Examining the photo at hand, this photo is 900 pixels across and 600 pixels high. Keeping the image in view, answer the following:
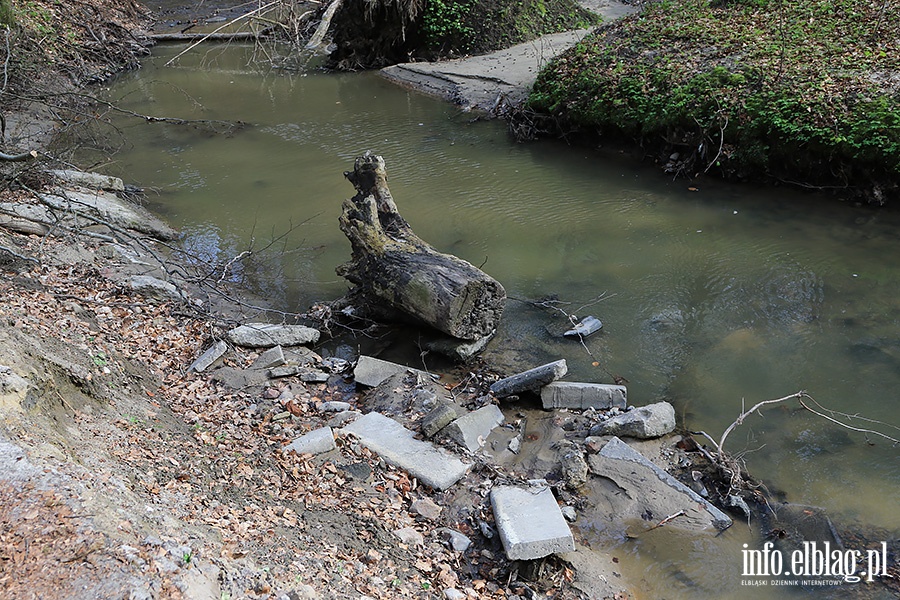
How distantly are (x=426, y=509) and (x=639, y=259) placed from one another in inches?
185

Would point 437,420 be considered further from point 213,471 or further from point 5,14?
point 5,14

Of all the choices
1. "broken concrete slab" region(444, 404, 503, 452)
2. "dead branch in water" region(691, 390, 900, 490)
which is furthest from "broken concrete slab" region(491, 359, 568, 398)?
"dead branch in water" region(691, 390, 900, 490)

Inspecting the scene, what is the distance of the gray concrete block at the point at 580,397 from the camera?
18.5 ft

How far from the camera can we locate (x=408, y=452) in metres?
4.87

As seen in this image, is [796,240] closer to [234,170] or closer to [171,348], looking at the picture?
[171,348]

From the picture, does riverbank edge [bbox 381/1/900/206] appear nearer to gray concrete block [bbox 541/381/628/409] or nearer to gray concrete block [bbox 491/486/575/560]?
gray concrete block [bbox 541/381/628/409]

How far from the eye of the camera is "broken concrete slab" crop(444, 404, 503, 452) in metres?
5.06

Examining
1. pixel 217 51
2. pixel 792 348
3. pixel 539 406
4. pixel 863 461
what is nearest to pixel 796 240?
pixel 792 348

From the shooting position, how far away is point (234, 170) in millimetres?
11133

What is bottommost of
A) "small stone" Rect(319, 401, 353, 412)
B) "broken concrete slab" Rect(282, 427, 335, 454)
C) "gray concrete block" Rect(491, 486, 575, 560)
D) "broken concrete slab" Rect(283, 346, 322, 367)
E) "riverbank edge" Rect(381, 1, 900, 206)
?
"broken concrete slab" Rect(283, 346, 322, 367)

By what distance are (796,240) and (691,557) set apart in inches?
206

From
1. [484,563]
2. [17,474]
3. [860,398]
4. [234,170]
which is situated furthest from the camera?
[234,170]

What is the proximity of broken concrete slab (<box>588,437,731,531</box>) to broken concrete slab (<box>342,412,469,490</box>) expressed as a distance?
1.02m

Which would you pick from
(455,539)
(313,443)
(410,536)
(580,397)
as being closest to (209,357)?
(313,443)
